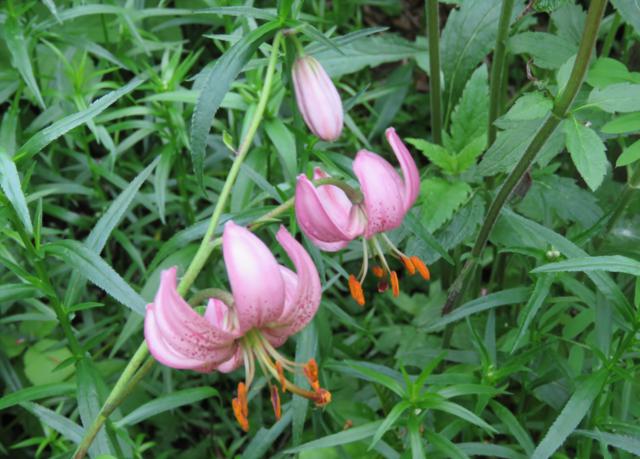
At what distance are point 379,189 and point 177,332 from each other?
1.11ft

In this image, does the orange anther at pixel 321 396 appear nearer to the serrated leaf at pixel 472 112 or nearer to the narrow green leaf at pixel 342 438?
the narrow green leaf at pixel 342 438

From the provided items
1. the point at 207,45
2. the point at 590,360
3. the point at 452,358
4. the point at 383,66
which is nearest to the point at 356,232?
the point at 452,358

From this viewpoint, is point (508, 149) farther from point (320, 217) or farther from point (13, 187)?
point (13, 187)

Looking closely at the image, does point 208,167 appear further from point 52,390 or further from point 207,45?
point 52,390

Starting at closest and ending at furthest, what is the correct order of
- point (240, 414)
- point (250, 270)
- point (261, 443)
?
point (250, 270) → point (240, 414) → point (261, 443)

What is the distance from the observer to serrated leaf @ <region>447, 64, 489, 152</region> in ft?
6.33

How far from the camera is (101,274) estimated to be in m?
1.29

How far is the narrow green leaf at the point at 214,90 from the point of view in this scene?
1.23 meters

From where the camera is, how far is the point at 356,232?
1.28 m

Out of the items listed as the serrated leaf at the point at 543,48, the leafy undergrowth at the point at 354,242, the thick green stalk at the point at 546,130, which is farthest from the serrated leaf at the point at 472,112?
the thick green stalk at the point at 546,130

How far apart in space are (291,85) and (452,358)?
784 millimetres

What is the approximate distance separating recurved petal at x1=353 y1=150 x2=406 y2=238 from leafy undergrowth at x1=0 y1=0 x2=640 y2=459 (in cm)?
13

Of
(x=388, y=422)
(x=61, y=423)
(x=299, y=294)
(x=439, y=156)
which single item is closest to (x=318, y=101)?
(x=299, y=294)

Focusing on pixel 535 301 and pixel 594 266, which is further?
pixel 535 301
